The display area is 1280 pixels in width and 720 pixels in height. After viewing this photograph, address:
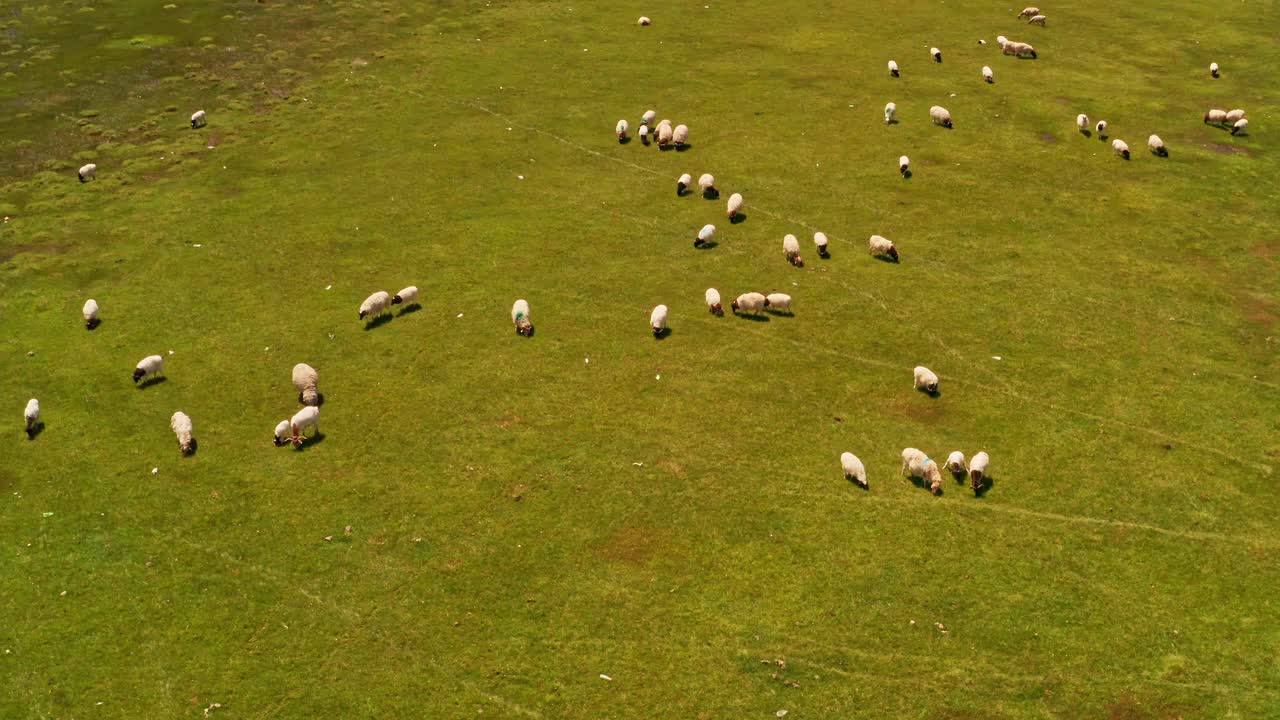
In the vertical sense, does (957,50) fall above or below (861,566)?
above

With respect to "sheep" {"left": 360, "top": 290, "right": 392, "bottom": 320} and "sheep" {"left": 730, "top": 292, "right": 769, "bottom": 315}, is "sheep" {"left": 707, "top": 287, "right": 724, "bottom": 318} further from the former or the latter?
"sheep" {"left": 360, "top": 290, "right": 392, "bottom": 320}

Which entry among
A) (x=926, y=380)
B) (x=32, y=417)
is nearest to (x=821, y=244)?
(x=926, y=380)

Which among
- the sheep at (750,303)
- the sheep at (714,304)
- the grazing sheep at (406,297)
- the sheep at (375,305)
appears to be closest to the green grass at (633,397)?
the sheep at (714,304)

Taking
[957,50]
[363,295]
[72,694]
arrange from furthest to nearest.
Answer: [957,50] < [363,295] < [72,694]

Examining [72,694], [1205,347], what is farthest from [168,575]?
[1205,347]

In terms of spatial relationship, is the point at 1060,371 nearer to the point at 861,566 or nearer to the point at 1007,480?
the point at 1007,480
